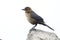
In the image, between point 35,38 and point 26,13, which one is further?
point 26,13

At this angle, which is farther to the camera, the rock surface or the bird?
the bird

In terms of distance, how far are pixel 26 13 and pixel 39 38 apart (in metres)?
2.04

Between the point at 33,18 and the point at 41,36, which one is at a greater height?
the point at 33,18

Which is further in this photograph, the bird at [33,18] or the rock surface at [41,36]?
the bird at [33,18]

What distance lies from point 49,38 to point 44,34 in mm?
383

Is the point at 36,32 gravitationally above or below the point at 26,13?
below

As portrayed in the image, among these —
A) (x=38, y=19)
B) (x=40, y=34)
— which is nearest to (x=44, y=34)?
(x=40, y=34)

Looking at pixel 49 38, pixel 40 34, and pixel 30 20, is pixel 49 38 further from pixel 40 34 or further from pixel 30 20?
pixel 30 20

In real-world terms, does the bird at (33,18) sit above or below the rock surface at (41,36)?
above

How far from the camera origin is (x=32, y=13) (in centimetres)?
1315

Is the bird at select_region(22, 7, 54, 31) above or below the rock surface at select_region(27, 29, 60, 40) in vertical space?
above

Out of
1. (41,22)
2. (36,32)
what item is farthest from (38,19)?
(36,32)

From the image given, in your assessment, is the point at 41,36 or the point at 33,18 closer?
the point at 41,36

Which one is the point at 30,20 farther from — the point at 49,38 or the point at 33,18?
the point at 49,38
